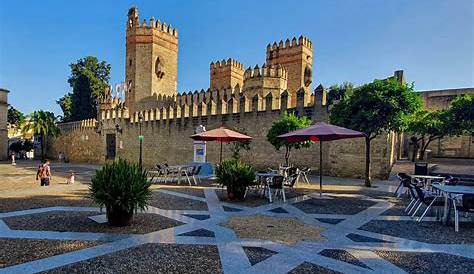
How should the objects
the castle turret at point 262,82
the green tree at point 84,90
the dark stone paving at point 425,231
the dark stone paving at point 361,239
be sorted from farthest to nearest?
1. the green tree at point 84,90
2. the castle turret at point 262,82
3. the dark stone paving at point 425,231
4. the dark stone paving at point 361,239

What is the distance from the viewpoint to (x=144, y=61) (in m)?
35.4

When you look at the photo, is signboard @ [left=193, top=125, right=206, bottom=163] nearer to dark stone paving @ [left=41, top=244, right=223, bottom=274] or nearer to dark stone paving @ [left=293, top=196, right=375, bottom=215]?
dark stone paving @ [left=293, top=196, right=375, bottom=215]

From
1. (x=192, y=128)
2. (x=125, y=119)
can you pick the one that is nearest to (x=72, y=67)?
(x=125, y=119)

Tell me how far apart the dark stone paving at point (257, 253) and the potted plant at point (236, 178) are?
3.94 m

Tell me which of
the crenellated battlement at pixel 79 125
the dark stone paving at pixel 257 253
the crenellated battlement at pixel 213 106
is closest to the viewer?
the dark stone paving at pixel 257 253

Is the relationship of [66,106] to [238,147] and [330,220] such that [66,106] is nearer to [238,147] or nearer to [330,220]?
[238,147]

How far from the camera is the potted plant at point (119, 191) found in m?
5.67

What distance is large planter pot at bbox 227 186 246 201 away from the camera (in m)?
8.76

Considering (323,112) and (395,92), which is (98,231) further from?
(323,112)

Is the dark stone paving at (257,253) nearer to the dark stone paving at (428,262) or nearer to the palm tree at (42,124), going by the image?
the dark stone paving at (428,262)

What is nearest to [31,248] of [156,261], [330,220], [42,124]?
[156,261]

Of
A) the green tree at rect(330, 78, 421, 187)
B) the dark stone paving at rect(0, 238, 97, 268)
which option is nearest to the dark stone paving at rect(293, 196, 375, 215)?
the green tree at rect(330, 78, 421, 187)

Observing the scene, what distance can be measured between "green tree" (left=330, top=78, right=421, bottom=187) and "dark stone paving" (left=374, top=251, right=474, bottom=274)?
6904 mm

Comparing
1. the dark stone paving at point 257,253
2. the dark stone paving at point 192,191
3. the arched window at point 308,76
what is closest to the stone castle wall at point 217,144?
the dark stone paving at point 192,191
